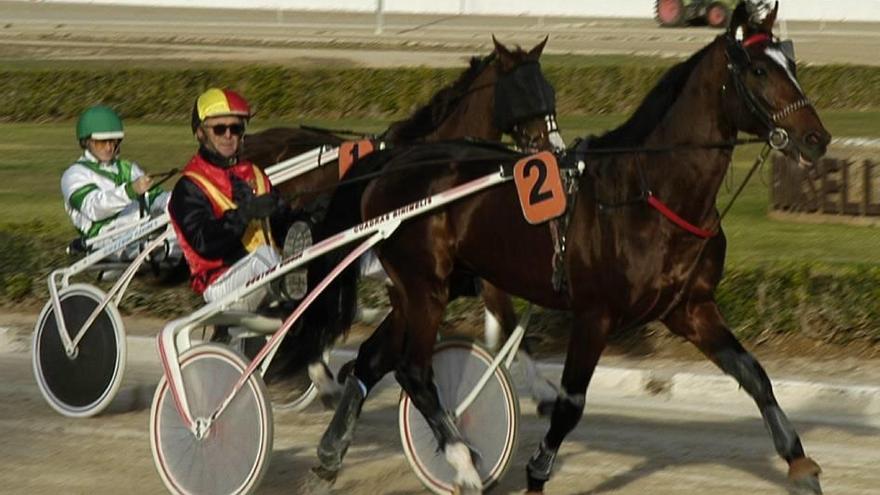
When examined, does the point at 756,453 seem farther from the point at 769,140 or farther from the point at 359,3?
the point at 359,3

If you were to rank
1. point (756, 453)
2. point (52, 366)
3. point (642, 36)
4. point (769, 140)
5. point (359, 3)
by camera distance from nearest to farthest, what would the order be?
point (769, 140) < point (756, 453) < point (52, 366) < point (642, 36) < point (359, 3)

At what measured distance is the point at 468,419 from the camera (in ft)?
24.9

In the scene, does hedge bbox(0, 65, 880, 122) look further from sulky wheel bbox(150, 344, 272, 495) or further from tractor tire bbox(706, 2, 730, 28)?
sulky wheel bbox(150, 344, 272, 495)

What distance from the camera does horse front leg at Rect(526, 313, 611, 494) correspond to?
7.04 meters

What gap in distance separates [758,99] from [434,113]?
3231 mm

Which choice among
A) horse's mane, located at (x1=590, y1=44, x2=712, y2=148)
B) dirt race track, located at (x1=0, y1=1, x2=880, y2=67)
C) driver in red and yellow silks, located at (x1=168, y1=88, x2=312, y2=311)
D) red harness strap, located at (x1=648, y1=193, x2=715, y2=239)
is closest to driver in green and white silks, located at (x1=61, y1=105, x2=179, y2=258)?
driver in red and yellow silks, located at (x1=168, y1=88, x2=312, y2=311)

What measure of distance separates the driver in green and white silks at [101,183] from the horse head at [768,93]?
3295 millimetres

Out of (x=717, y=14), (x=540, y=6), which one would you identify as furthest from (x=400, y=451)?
(x=540, y=6)

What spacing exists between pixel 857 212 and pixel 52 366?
6.62m

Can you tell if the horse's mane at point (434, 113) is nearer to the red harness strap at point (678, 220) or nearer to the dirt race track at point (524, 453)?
the dirt race track at point (524, 453)

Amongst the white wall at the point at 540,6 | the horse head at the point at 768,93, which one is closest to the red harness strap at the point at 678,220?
the horse head at the point at 768,93

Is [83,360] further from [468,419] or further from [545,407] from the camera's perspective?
[468,419]

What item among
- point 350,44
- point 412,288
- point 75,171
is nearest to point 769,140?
point 412,288

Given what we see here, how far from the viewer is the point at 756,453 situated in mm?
8148
